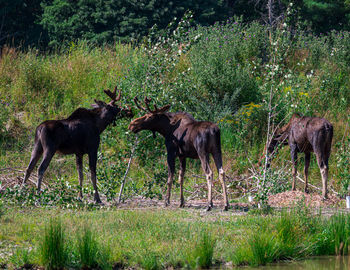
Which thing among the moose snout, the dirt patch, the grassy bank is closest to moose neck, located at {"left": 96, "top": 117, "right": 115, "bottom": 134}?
the moose snout

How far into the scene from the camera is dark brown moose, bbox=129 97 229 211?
40.0 feet

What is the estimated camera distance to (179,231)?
9.85m

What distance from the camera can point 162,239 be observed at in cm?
948

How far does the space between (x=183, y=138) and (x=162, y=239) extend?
3649 mm

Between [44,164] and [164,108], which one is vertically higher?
[164,108]

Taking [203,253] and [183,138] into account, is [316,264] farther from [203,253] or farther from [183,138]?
[183,138]

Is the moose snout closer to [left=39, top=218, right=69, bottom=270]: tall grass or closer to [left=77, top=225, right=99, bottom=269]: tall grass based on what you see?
[left=77, top=225, right=99, bottom=269]: tall grass

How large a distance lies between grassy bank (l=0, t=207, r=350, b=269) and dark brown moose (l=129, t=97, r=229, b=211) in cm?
143

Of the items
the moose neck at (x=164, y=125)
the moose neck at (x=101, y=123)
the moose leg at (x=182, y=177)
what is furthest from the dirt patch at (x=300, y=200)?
the moose neck at (x=101, y=123)

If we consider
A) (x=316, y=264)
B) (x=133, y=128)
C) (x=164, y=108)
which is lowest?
(x=316, y=264)

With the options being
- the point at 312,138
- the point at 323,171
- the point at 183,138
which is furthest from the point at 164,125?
the point at 323,171

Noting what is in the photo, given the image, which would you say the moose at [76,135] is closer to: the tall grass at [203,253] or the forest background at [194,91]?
the forest background at [194,91]

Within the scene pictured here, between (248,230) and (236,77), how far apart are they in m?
9.64

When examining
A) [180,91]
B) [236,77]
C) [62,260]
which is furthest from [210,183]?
[236,77]
